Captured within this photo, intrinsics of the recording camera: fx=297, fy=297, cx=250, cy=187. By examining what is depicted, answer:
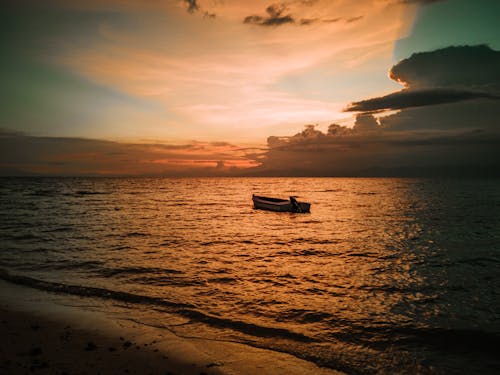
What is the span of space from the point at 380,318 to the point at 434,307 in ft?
9.02

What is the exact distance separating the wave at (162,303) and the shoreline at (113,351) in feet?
3.96

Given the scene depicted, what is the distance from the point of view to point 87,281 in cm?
1321

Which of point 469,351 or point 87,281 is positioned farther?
point 87,281

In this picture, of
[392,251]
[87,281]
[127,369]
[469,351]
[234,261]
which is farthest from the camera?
[392,251]

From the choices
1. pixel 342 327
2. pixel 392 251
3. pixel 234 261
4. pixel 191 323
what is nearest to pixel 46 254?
pixel 234 261

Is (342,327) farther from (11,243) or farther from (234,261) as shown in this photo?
(11,243)

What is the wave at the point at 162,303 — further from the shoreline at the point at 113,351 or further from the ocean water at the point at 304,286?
the shoreline at the point at 113,351

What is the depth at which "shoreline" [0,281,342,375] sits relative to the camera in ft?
20.3

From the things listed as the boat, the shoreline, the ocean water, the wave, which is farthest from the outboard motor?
the shoreline

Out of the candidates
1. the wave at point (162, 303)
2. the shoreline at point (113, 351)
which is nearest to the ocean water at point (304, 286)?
the wave at point (162, 303)

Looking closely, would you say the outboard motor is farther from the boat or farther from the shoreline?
the shoreline

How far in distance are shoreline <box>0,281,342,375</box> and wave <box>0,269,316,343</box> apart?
1.21 m

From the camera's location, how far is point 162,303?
10938mm

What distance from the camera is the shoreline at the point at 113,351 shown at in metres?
6.18
